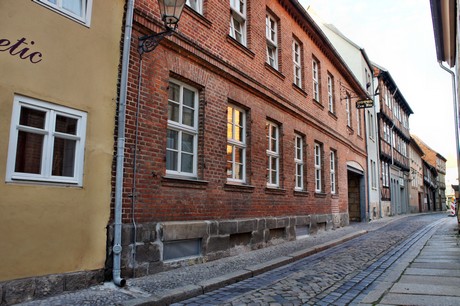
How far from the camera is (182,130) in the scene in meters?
7.78

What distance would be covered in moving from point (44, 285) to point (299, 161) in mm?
9714

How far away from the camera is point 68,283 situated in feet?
17.0

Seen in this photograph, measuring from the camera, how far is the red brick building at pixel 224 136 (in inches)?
263

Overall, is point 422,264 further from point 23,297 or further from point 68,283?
point 23,297

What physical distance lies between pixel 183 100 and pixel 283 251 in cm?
440

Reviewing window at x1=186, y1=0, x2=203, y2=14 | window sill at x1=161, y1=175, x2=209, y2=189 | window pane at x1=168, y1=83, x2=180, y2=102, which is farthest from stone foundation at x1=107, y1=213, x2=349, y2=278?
window at x1=186, y1=0, x2=203, y2=14

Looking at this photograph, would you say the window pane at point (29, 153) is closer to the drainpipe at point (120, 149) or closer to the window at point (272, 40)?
the drainpipe at point (120, 149)

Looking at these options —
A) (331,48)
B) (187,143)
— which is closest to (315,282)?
(187,143)

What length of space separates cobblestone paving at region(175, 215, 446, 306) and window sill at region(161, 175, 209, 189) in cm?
Result: 213

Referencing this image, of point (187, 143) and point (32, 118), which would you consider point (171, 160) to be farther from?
Result: point (32, 118)

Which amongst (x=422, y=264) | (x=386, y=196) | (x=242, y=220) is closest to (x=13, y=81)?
(x=242, y=220)

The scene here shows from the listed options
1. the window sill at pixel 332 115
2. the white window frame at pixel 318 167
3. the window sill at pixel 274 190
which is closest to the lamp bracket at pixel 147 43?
the window sill at pixel 274 190

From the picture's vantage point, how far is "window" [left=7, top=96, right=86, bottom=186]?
4.81 metres

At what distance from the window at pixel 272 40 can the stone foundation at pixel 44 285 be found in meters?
8.44
